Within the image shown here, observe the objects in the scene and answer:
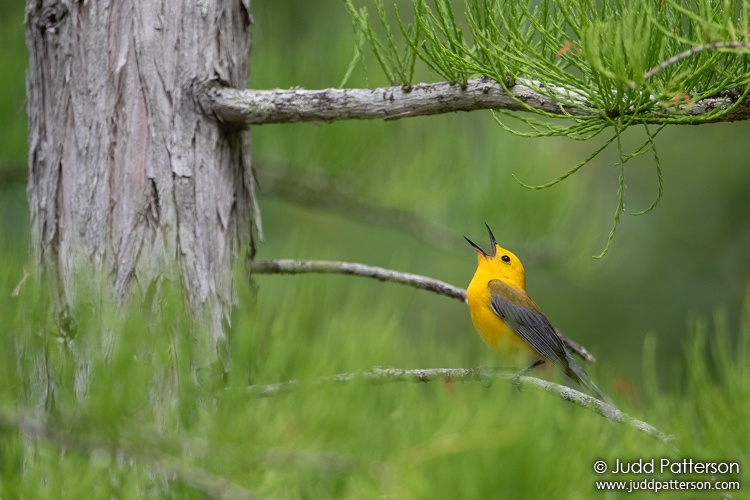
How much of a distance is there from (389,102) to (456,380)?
64 centimetres

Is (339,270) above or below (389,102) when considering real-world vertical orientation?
below

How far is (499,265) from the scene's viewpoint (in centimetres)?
335

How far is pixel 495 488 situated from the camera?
0.93 m

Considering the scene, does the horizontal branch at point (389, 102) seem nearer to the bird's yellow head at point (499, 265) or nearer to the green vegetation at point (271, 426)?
the green vegetation at point (271, 426)

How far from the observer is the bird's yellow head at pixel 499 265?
3.33 metres

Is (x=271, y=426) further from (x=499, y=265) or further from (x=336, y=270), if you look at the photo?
(x=499, y=265)

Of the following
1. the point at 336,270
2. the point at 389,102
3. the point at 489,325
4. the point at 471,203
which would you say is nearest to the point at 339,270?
the point at 336,270

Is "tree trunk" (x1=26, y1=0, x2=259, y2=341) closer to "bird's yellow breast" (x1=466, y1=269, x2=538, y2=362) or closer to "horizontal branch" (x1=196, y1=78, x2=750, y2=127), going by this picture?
"horizontal branch" (x1=196, y1=78, x2=750, y2=127)

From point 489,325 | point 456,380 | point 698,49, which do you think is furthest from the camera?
point 489,325

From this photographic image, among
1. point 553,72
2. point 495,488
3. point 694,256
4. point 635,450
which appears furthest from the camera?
point 694,256

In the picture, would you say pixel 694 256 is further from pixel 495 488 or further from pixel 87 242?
pixel 495 488

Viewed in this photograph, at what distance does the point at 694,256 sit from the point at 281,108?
3938 mm

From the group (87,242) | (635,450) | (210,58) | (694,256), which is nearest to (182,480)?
(635,450)

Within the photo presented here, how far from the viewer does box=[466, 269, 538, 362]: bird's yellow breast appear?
121 inches
